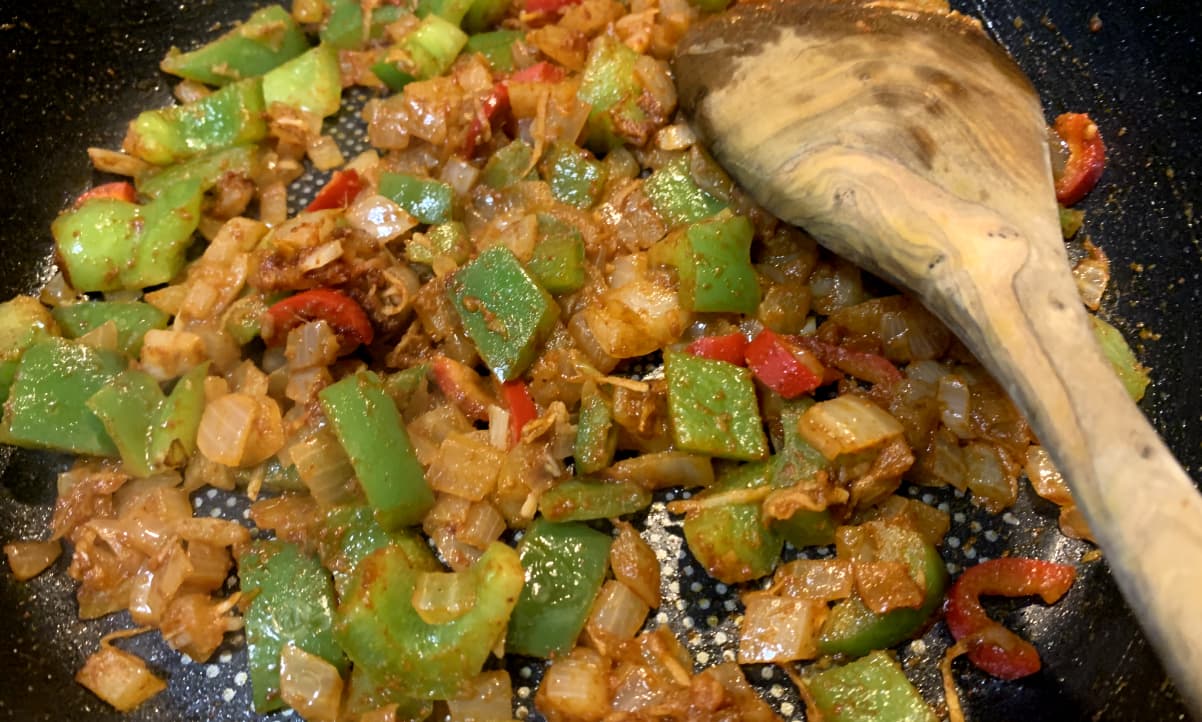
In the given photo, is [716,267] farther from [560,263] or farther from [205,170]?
[205,170]

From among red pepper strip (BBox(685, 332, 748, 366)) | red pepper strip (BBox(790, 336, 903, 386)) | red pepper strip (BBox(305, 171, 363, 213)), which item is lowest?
red pepper strip (BBox(305, 171, 363, 213))

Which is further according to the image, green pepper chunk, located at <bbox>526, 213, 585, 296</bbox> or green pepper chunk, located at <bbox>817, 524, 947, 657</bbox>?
green pepper chunk, located at <bbox>526, 213, 585, 296</bbox>

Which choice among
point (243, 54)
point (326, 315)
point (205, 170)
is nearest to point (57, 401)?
point (326, 315)

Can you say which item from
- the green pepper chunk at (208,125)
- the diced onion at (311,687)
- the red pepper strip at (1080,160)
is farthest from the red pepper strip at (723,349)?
the green pepper chunk at (208,125)

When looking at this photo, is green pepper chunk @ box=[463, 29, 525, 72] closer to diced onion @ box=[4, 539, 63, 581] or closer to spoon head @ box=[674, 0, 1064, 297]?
spoon head @ box=[674, 0, 1064, 297]

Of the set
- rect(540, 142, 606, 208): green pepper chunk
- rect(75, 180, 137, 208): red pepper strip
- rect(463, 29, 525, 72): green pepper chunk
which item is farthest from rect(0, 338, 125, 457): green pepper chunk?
rect(463, 29, 525, 72): green pepper chunk

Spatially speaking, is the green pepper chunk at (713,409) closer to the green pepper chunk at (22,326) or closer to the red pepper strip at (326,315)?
the red pepper strip at (326,315)

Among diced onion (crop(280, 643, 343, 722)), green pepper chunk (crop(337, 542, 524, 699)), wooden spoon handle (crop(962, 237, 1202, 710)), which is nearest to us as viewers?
wooden spoon handle (crop(962, 237, 1202, 710))
